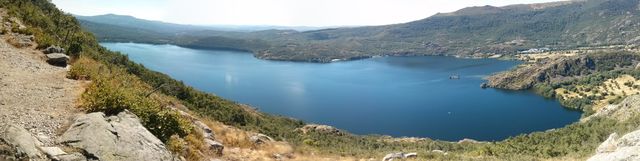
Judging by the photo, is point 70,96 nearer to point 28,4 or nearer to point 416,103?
point 28,4

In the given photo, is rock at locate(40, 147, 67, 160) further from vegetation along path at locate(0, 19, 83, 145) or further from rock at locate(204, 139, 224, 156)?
rock at locate(204, 139, 224, 156)

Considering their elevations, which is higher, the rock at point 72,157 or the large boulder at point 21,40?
the large boulder at point 21,40

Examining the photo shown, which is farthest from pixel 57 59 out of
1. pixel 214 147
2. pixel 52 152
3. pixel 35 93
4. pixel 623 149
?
pixel 623 149

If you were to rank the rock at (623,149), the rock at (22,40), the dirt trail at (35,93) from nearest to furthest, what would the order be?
the dirt trail at (35,93)
the rock at (623,149)
the rock at (22,40)

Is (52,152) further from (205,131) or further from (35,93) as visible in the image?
(205,131)

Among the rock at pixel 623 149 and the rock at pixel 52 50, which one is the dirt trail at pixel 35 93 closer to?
the rock at pixel 52 50

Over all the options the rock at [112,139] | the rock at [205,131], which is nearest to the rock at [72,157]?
the rock at [112,139]
